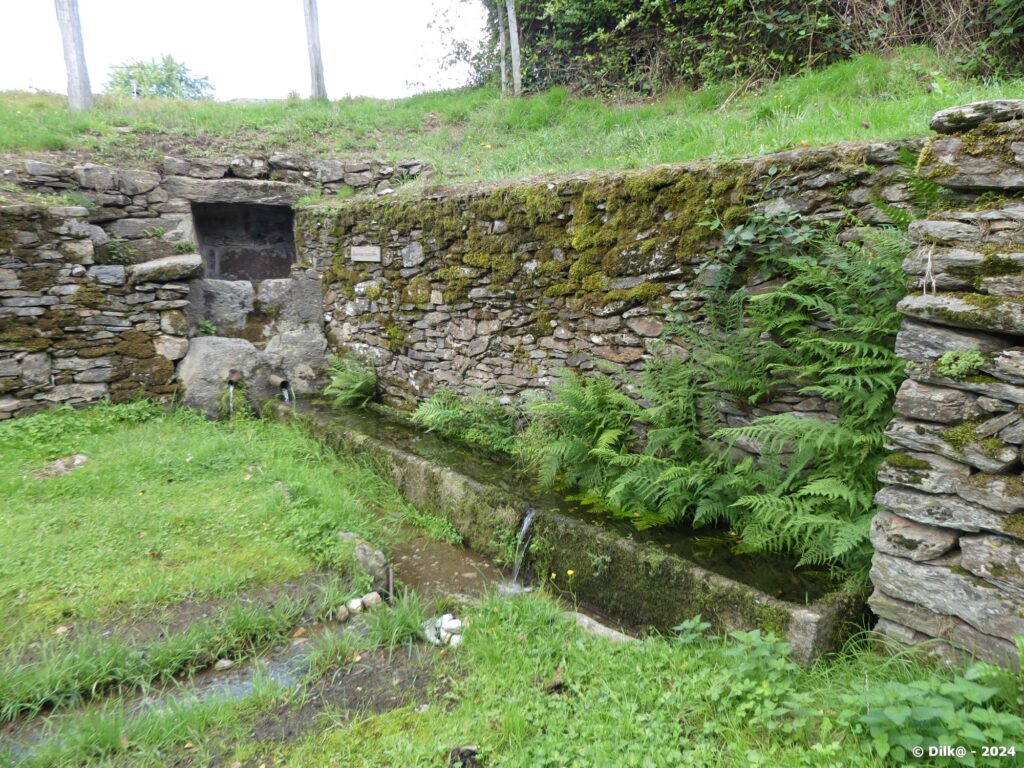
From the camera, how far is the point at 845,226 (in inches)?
127

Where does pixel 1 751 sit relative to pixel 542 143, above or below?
below

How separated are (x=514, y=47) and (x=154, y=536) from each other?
9007mm

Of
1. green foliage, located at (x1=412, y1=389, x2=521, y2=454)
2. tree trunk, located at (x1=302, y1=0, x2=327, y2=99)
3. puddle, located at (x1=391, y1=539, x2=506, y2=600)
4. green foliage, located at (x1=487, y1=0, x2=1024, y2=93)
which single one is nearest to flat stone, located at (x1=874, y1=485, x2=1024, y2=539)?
puddle, located at (x1=391, y1=539, x2=506, y2=600)

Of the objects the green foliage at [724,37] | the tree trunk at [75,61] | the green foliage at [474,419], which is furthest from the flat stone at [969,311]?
the tree trunk at [75,61]

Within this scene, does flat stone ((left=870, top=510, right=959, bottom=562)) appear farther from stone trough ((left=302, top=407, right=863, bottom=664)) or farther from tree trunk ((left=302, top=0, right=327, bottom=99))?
tree trunk ((left=302, top=0, right=327, bottom=99))

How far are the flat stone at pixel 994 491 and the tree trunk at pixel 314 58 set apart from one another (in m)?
12.6

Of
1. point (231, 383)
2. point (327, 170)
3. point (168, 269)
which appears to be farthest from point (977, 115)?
point (327, 170)

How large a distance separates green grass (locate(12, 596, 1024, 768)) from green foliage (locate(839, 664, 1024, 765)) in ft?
0.04

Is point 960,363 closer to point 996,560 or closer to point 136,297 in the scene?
point 996,560

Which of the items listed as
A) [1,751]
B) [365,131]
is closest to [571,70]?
[365,131]

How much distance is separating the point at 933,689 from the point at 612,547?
1.66m

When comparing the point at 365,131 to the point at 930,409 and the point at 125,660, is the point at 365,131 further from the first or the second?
the point at 930,409

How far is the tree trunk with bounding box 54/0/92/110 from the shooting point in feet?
30.5

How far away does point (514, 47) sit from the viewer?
9.70 metres
